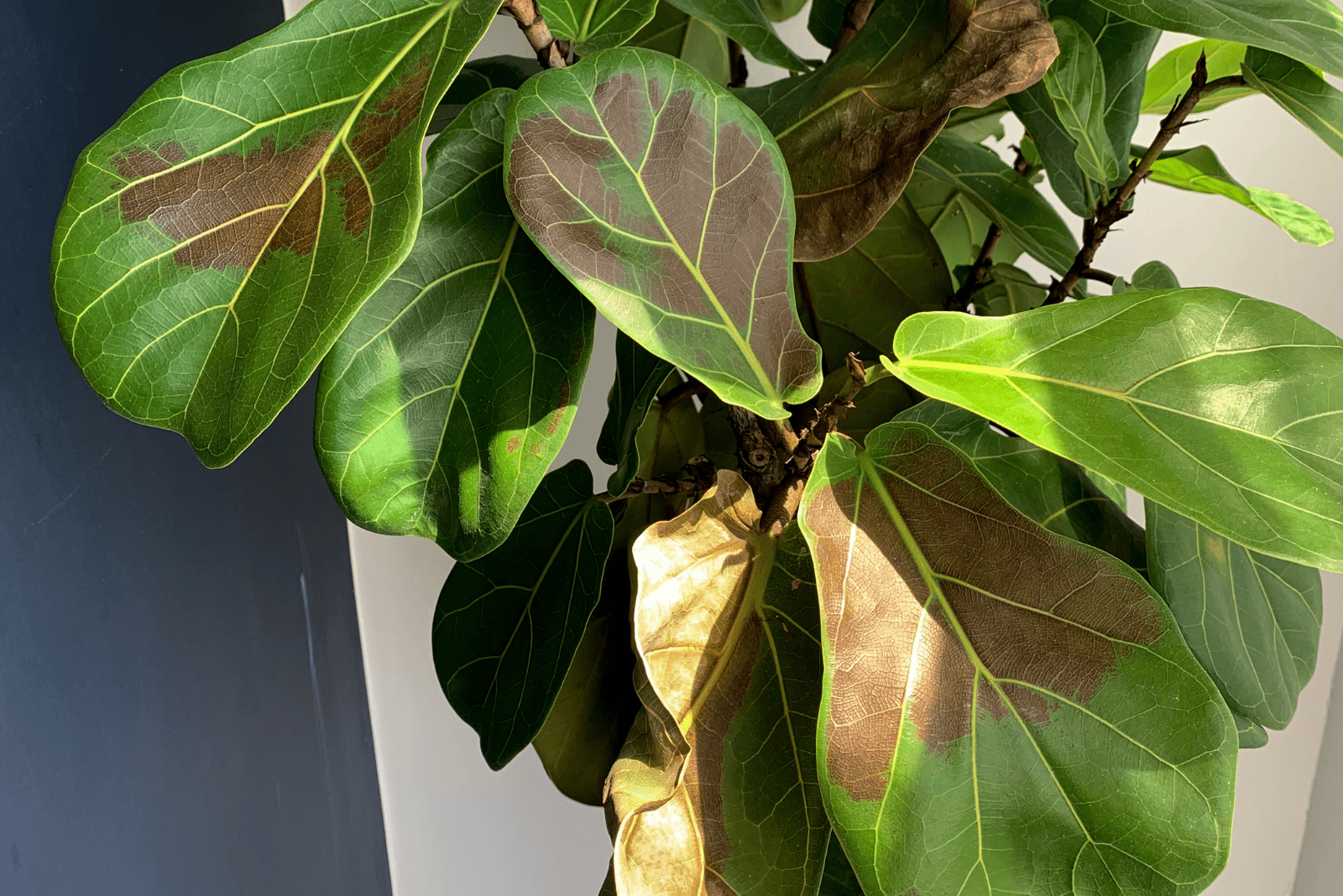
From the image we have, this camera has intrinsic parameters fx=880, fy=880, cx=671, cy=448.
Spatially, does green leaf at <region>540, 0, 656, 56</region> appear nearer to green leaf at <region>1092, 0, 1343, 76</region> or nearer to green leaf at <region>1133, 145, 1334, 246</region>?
green leaf at <region>1092, 0, 1343, 76</region>

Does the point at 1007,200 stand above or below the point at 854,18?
below

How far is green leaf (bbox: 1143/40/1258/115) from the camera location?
65 cm

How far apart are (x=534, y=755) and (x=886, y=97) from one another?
3.00 feet

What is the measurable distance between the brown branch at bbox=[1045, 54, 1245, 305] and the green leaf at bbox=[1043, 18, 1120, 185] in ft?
0.14

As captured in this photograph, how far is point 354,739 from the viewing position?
106 centimetres

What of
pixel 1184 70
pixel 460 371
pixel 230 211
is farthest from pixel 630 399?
pixel 1184 70

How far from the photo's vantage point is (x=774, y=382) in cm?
41

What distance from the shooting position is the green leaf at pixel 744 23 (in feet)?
1.61

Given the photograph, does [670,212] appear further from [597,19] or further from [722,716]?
[722,716]

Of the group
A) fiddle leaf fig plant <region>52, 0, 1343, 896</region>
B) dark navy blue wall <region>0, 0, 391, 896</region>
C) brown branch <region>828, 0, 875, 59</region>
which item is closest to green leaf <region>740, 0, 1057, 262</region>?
fiddle leaf fig plant <region>52, 0, 1343, 896</region>

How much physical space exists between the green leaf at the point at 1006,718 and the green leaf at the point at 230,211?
242 millimetres

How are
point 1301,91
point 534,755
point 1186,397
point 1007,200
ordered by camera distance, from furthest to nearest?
point 534,755, point 1007,200, point 1301,91, point 1186,397

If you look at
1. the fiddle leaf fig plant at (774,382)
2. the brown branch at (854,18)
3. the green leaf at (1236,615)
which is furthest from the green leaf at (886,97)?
the green leaf at (1236,615)

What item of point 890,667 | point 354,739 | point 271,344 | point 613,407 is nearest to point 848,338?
point 613,407
